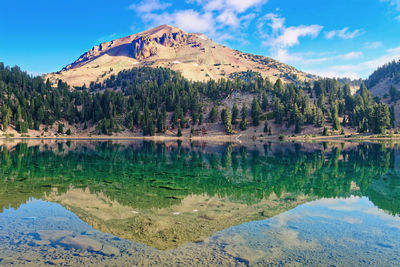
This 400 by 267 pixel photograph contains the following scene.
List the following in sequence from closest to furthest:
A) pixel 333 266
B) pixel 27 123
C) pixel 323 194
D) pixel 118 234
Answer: pixel 333 266
pixel 118 234
pixel 323 194
pixel 27 123

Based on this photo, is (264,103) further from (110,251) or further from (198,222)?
(110,251)

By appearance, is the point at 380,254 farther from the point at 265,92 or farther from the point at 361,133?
the point at 265,92

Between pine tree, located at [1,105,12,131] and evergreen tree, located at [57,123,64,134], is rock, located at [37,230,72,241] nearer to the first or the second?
pine tree, located at [1,105,12,131]

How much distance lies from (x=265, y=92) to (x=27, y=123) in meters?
162

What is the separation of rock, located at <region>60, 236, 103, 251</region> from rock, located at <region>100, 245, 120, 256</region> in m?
0.32

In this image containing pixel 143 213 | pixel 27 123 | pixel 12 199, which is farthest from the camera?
pixel 27 123

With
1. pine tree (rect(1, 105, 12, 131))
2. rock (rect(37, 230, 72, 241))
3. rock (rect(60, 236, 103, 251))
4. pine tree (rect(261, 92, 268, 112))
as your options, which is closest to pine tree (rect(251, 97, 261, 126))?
pine tree (rect(261, 92, 268, 112))

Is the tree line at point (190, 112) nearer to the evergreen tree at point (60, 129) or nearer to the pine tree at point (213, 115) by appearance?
the evergreen tree at point (60, 129)

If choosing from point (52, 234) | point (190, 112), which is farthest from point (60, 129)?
point (52, 234)

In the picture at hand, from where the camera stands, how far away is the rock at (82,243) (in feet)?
44.8

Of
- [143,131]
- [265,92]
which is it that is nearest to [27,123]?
[143,131]

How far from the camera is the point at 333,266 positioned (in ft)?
39.3

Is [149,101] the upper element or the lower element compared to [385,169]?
upper

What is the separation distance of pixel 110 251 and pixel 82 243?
209 centimetres
